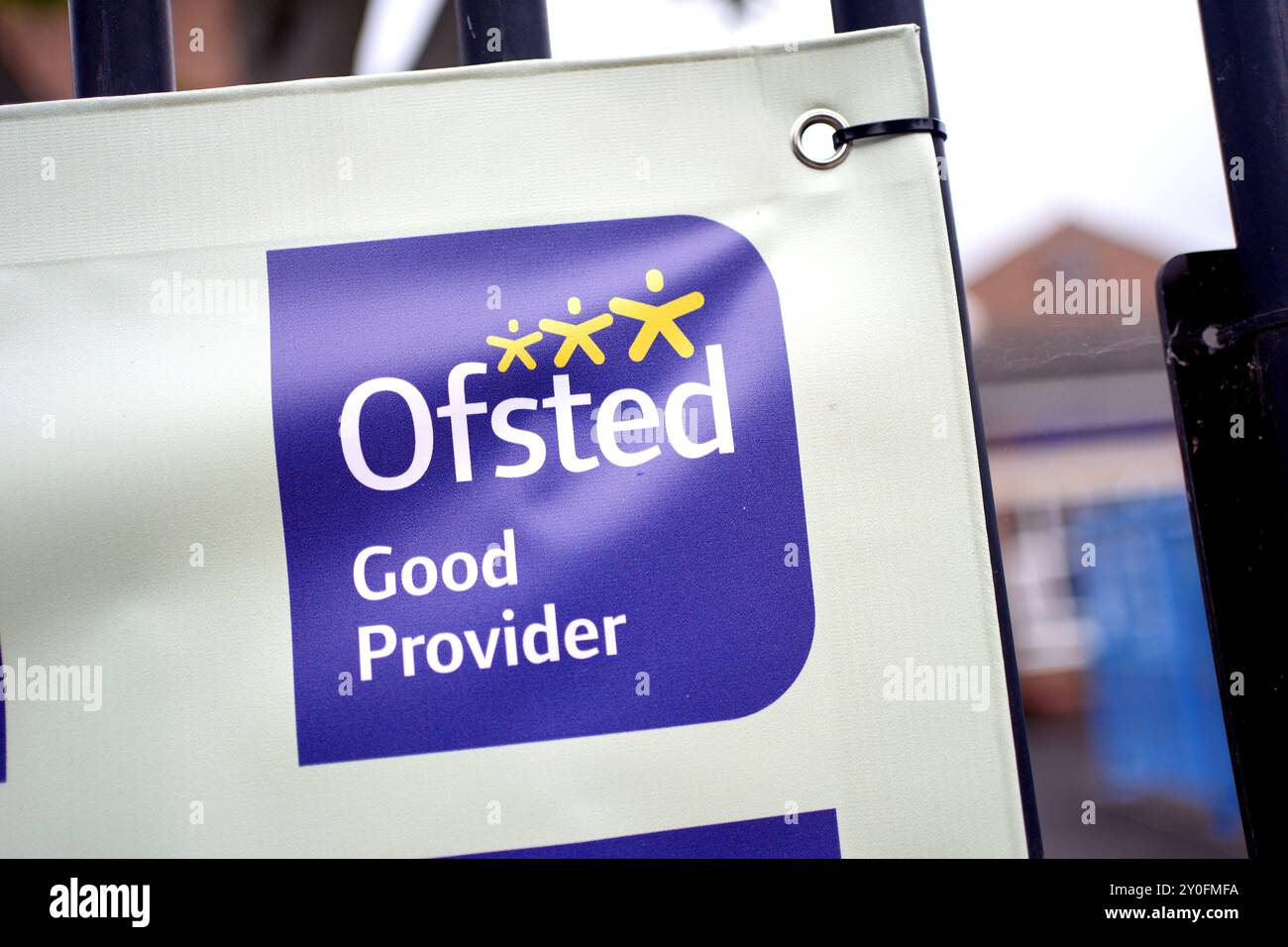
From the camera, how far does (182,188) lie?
1.31 metres

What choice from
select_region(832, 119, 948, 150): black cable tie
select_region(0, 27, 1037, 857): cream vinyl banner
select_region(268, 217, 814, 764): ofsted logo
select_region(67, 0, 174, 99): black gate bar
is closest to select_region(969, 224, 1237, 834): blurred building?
select_region(832, 119, 948, 150): black cable tie

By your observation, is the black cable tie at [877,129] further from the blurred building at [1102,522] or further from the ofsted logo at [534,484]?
the blurred building at [1102,522]

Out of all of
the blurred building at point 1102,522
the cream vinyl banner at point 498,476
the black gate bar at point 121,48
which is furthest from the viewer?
the blurred building at point 1102,522

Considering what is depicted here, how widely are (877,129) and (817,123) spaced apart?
73 mm

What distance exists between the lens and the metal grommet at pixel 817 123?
1.34 metres

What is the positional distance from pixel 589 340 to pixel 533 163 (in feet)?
0.74

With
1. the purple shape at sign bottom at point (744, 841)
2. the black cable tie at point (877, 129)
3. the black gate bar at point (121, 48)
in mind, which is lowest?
the purple shape at sign bottom at point (744, 841)

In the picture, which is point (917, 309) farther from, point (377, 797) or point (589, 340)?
point (377, 797)

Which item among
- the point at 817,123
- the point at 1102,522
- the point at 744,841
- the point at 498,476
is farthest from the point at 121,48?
the point at 1102,522

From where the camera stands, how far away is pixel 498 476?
131 cm

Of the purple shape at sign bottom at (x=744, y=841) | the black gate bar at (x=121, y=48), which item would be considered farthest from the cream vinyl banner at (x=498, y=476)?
the black gate bar at (x=121, y=48)

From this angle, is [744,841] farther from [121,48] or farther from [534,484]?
[121,48]

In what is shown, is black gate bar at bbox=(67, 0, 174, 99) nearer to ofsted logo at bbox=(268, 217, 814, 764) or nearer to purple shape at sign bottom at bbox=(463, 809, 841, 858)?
ofsted logo at bbox=(268, 217, 814, 764)

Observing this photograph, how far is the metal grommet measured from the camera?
4.39 feet
